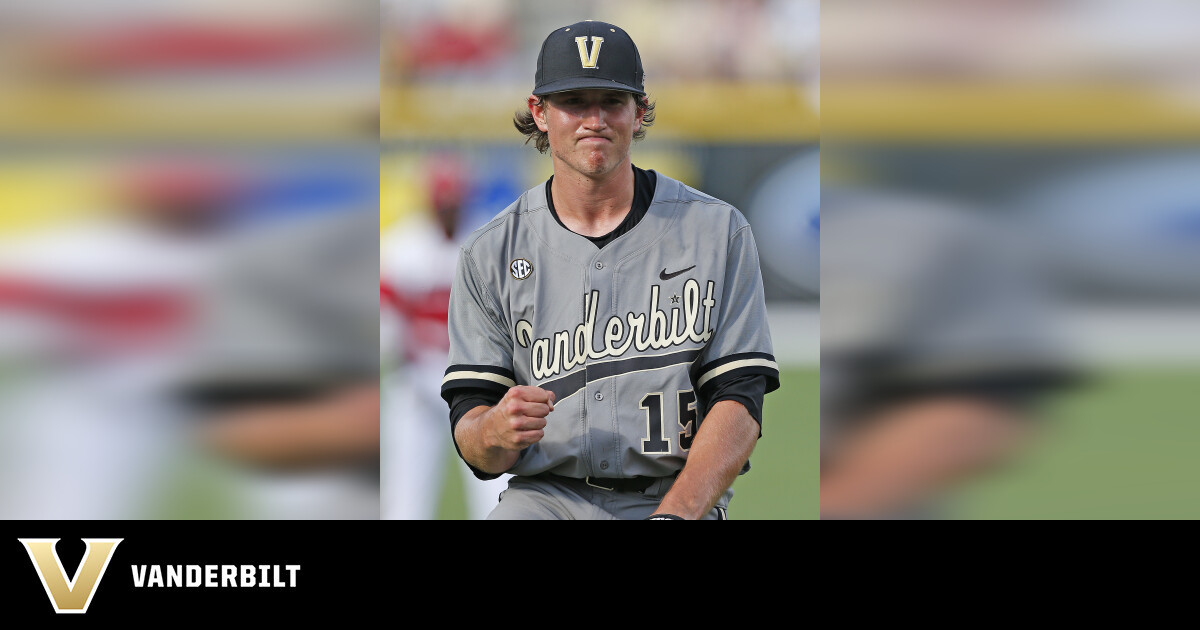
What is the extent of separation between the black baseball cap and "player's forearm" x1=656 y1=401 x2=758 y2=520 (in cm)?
77

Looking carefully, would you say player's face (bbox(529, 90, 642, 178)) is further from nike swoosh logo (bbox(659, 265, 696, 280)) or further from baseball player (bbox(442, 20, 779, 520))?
nike swoosh logo (bbox(659, 265, 696, 280))

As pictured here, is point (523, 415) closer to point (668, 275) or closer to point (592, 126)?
point (668, 275)

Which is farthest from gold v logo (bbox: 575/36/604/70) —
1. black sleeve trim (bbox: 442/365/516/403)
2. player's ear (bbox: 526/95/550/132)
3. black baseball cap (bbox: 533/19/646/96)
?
black sleeve trim (bbox: 442/365/516/403)

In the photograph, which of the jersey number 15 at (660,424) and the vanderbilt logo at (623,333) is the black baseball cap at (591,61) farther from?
the jersey number 15 at (660,424)

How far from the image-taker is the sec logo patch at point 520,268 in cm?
260

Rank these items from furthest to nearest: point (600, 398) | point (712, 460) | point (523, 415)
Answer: point (600, 398) < point (712, 460) < point (523, 415)

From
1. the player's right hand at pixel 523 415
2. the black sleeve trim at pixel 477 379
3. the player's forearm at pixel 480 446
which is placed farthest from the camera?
the black sleeve trim at pixel 477 379

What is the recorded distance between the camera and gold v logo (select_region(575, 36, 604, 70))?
247 centimetres

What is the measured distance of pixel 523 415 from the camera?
230 centimetres
